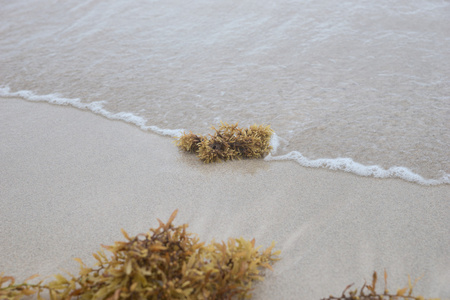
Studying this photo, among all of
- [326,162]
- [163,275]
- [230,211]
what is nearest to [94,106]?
[230,211]

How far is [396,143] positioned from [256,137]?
117 cm

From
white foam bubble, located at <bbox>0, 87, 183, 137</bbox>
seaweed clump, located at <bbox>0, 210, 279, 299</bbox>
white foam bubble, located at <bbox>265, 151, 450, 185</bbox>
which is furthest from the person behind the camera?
white foam bubble, located at <bbox>0, 87, 183, 137</bbox>

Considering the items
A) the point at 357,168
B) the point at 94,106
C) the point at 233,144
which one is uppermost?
the point at 94,106

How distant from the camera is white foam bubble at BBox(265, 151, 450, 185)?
2.67 meters

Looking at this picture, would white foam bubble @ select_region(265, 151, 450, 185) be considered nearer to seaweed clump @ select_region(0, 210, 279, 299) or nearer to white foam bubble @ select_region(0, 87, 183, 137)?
white foam bubble @ select_region(0, 87, 183, 137)

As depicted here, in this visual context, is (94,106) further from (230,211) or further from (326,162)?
(326,162)

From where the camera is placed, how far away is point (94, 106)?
3986 millimetres

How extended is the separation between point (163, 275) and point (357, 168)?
70.8 inches

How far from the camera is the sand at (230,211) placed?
6.39ft

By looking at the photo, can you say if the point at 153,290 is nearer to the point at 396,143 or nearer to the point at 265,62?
the point at 396,143

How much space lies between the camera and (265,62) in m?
4.84

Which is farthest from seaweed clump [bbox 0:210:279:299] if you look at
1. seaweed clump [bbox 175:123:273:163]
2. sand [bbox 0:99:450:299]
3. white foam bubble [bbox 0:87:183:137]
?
white foam bubble [bbox 0:87:183:137]

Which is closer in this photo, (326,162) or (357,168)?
(357,168)

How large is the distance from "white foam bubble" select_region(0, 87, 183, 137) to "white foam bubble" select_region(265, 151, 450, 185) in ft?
3.47
